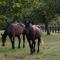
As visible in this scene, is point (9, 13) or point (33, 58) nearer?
point (33, 58)

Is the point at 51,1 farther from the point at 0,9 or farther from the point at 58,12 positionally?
the point at 0,9

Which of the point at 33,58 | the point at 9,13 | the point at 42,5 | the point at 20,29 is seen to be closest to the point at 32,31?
the point at 33,58

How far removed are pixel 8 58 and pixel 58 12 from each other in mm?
29951

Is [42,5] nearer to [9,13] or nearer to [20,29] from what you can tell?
[9,13]

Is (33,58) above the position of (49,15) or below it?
above

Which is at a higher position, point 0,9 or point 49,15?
point 0,9

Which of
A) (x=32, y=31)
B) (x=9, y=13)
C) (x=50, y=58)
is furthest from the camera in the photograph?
(x=9, y=13)

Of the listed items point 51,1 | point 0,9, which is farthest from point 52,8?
point 0,9

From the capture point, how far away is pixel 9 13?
2856cm

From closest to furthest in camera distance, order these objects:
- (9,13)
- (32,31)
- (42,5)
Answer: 1. (32,31)
2. (9,13)
3. (42,5)

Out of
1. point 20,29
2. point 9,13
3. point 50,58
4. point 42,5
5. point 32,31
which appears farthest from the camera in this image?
point 42,5

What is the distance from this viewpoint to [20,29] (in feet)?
67.6

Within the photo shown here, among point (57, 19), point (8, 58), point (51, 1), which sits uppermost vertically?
point (8, 58)

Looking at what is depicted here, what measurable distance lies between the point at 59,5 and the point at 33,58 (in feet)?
97.2
